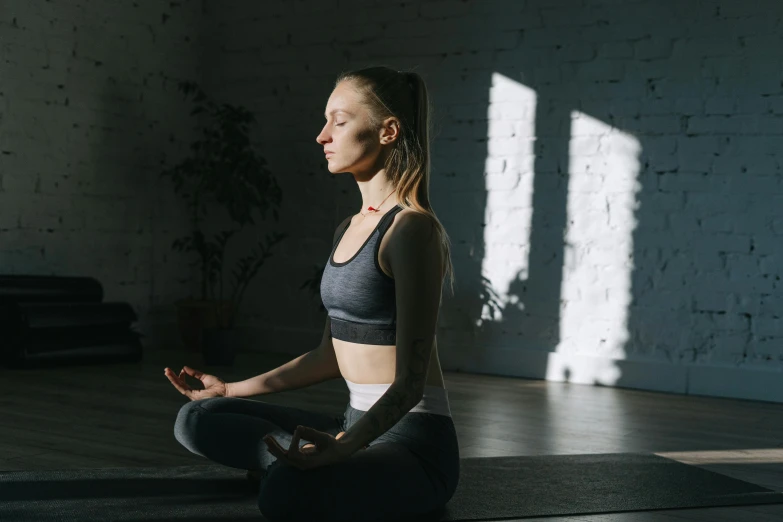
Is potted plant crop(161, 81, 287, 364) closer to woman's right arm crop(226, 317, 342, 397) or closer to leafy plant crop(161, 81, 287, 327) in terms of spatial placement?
leafy plant crop(161, 81, 287, 327)

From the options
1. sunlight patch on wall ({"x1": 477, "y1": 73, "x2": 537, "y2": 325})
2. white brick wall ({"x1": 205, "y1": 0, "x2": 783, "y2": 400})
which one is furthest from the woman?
sunlight patch on wall ({"x1": 477, "y1": 73, "x2": 537, "y2": 325})

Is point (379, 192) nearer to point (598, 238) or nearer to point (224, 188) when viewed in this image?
point (598, 238)

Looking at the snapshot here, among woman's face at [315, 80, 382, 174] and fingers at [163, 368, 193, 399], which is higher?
woman's face at [315, 80, 382, 174]

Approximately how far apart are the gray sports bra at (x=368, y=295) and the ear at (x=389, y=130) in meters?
0.15

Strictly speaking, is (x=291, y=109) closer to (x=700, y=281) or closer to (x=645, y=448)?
(x=700, y=281)

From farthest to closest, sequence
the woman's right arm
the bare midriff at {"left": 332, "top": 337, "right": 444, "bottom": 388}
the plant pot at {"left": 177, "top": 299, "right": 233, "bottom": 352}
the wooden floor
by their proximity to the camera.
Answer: the plant pot at {"left": 177, "top": 299, "right": 233, "bottom": 352} < the wooden floor < the woman's right arm < the bare midriff at {"left": 332, "top": 337, "right": 444, "bottom": 388}

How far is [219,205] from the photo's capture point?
6.89 m

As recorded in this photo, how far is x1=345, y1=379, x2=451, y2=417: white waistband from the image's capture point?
217 cm

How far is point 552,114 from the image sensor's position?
18.5ft

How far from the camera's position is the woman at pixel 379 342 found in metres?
1.97

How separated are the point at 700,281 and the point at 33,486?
373cm

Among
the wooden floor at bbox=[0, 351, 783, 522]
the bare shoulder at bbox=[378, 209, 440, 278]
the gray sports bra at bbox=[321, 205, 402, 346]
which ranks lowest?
the wooden floor at bbox=[0, 351, 783, 522]

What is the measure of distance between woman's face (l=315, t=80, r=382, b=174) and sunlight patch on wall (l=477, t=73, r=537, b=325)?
3.66 meters

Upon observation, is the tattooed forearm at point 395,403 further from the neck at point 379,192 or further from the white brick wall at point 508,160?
the white brick wall at point 508,160
